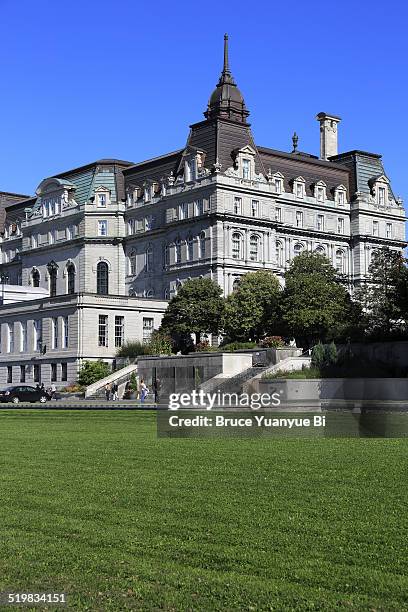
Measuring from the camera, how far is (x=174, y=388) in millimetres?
73188

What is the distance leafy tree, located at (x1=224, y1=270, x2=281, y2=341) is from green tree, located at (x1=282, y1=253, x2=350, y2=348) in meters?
4.64

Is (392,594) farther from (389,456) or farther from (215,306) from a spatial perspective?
(215,306)

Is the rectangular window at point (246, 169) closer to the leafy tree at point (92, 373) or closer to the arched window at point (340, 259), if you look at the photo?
the arched window at point (340, 259)

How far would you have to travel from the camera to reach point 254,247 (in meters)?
106

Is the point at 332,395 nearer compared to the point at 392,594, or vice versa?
the point at 392,594

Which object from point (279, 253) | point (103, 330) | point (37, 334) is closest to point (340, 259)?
point (279, 253)

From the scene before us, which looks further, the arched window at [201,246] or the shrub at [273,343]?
the arched window at [201,246]

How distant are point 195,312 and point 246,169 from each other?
81.1ft

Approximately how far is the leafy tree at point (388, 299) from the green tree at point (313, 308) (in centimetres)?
209

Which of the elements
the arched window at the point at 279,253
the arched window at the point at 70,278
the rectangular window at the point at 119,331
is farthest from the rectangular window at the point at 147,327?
the arched window at the point at 70,278

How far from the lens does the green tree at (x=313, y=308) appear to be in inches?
3031

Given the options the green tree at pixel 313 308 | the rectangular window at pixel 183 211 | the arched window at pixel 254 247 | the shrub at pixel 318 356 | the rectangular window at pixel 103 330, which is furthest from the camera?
the rectangular window at pixel 183 211

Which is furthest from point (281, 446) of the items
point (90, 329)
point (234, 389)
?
point (90, 329)

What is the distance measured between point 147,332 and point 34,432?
216 feet
